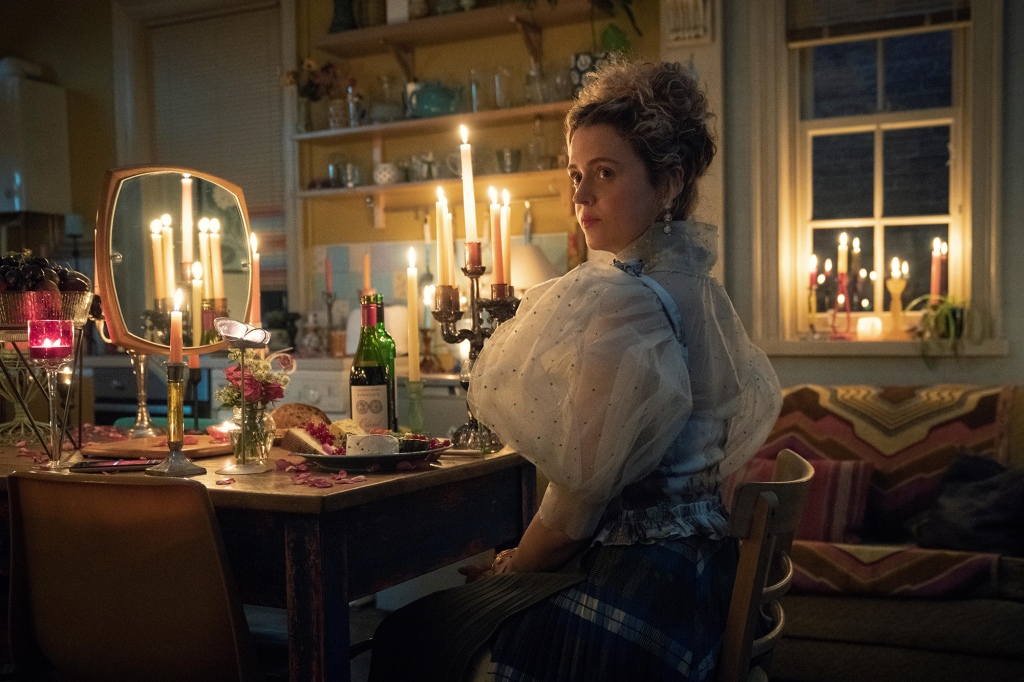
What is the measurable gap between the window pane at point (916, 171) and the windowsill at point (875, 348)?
61 cm

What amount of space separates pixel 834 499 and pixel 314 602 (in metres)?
2.13

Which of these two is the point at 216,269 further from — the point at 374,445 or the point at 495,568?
the point at 495,568

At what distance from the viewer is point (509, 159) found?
14.5ft

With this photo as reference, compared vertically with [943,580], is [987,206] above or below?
above

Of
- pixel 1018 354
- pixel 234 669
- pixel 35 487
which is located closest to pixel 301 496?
pixel 234 669

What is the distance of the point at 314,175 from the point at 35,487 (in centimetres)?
409

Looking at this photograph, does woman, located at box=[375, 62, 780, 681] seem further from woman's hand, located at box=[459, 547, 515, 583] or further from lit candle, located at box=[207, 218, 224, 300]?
lit candle, located at box=[207, 218, 224, 300]

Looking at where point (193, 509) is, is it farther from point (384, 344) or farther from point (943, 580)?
point (943, 580)

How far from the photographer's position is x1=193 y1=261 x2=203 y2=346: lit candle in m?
2.03

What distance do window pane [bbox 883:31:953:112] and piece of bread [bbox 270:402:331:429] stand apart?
9.91 feet

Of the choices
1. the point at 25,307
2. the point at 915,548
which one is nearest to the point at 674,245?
the point at 25,307

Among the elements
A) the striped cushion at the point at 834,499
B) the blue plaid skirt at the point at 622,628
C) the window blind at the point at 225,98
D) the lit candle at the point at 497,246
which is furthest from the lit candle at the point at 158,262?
the window blind at the point at 225,98

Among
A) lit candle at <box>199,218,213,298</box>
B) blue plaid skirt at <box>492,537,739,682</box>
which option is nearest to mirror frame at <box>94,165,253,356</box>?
lit candle at <box>199,218,213,298</box>

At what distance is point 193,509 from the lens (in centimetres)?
122
